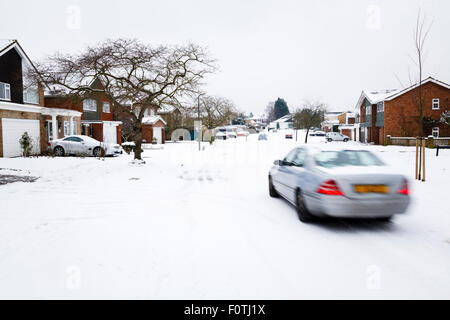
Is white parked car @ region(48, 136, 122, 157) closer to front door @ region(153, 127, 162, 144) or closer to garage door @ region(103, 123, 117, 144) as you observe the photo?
garage door @ region(103, 123, 117, 144)

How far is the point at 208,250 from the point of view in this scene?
4812mm

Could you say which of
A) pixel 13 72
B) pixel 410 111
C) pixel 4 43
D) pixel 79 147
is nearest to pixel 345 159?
pixel 79 147

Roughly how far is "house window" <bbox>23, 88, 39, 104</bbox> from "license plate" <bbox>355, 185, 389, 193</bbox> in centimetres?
2264

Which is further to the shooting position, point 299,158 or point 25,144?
point 25,144

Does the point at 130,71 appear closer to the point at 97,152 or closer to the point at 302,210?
the point at 97,152

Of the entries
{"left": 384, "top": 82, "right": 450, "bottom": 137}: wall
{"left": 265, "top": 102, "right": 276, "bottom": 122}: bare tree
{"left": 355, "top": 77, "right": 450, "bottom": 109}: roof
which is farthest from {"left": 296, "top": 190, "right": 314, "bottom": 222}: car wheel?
{"left": 265, "top": 102, "right": 276, "bottom": 122}: bare tree

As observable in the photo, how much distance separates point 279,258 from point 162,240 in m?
1.91

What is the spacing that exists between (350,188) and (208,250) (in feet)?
8.41

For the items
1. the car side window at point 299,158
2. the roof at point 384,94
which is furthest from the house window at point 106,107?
the roof at point 384,94

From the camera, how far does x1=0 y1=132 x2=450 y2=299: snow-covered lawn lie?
3660 mm

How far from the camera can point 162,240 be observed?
527cm

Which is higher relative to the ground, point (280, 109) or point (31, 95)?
point (280, 109)

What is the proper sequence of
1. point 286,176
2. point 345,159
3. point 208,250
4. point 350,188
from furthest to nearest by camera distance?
point 286,176
point 345,159
point 350,188
point 208,250
